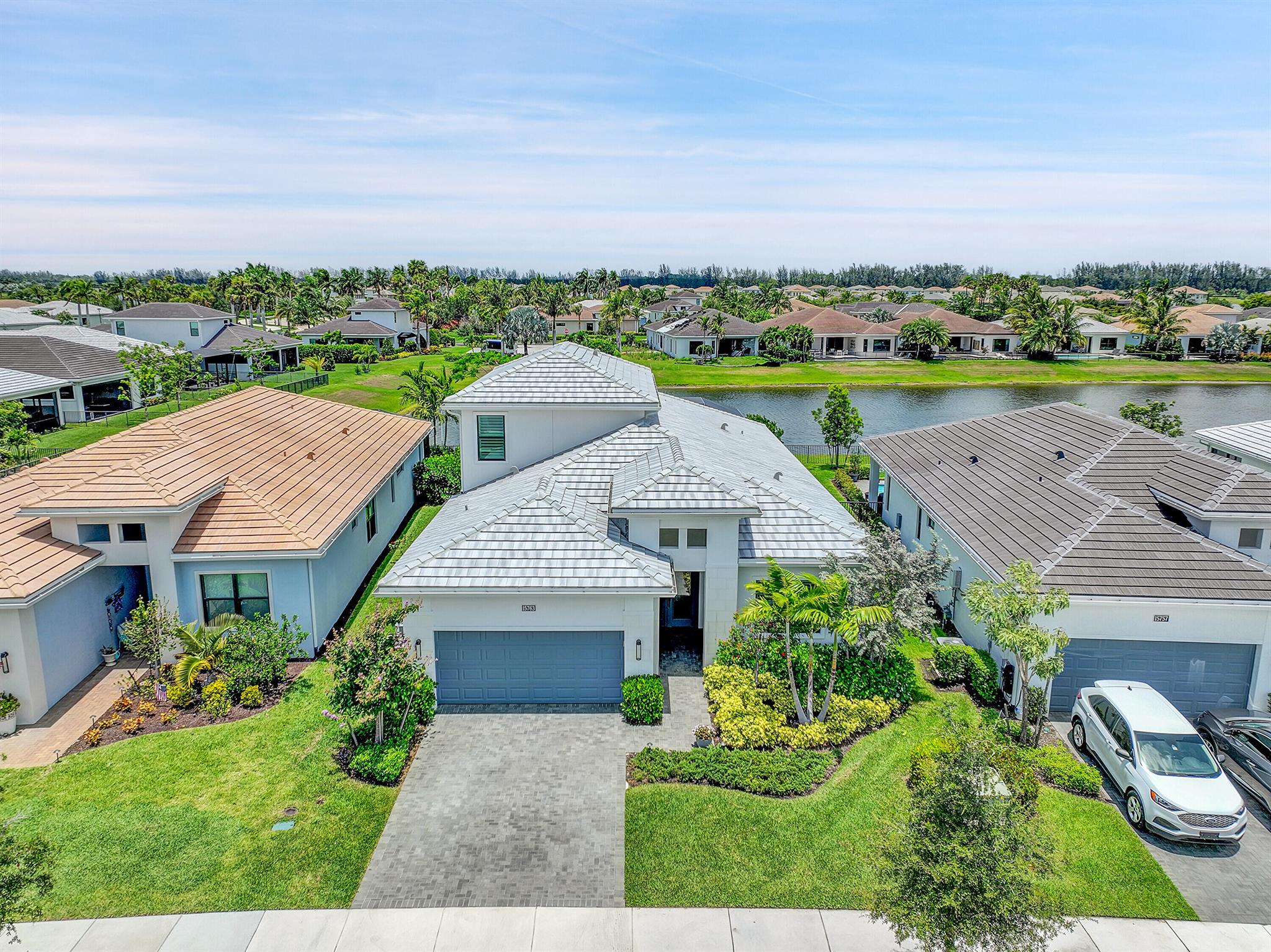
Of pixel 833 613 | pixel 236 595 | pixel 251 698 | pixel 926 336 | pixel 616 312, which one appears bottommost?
pixel 251 698

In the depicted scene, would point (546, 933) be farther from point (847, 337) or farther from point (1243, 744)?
point (847, 337)

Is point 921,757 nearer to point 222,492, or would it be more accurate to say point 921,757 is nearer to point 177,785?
point 177,785

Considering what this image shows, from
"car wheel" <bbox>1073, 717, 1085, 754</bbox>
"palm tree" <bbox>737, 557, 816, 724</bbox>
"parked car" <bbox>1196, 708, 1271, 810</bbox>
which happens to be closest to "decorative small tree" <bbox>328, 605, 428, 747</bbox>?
"palm tree" <bbox>737, 557, 816, 724</bbox>

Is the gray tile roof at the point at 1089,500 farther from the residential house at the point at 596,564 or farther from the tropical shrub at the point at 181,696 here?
the tropical shrub at the point at 181,696

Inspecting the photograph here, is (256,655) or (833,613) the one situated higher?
(833,613)

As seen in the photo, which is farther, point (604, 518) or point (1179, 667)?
point (604, 518)

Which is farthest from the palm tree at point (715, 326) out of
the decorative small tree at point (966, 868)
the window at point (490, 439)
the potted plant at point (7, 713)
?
the decorative small tree at point (966, 868)

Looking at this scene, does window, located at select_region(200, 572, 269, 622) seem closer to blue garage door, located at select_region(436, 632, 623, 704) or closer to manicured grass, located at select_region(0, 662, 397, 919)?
manicured grass, located at select_region(0, 662, 397, 919)

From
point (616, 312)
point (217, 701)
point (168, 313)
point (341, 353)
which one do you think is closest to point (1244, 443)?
point (217, 701)
